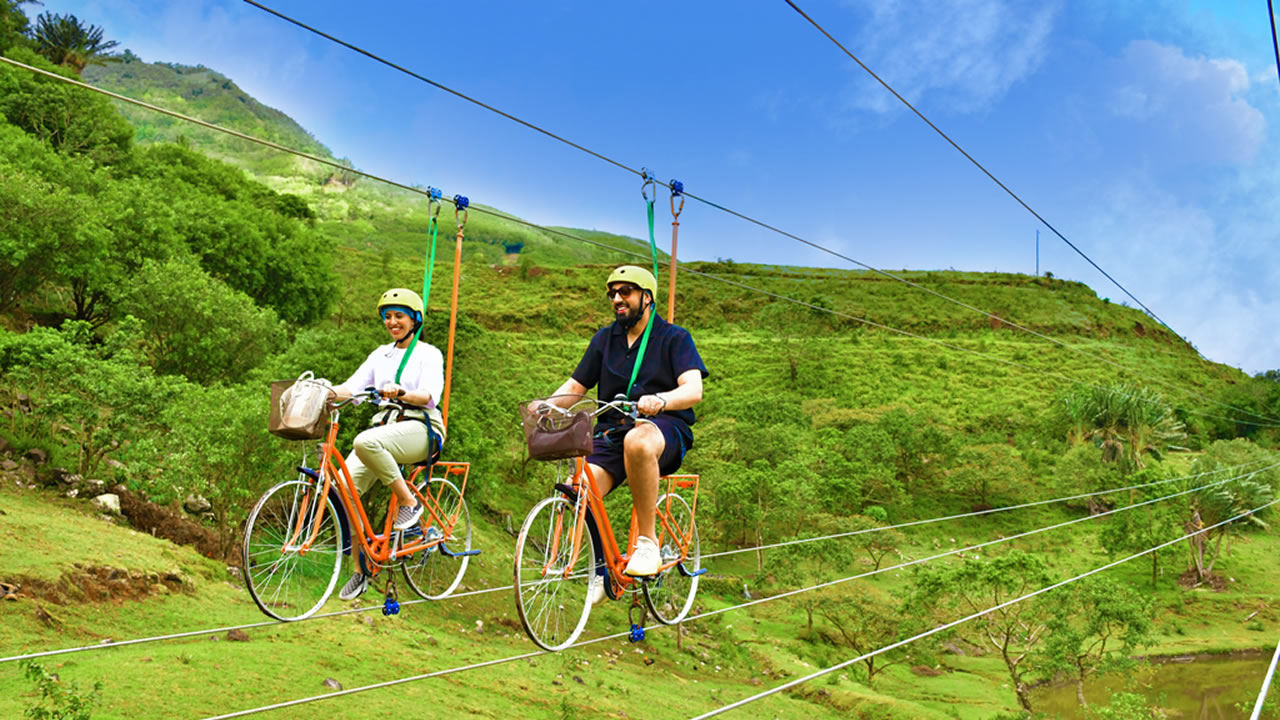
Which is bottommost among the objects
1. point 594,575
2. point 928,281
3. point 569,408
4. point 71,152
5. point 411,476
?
point 594,575

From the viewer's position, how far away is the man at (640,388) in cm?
493

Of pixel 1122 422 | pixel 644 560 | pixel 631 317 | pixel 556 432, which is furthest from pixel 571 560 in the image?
pixel 1122 422

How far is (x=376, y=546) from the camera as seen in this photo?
5395 mm

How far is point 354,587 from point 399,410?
1069mm

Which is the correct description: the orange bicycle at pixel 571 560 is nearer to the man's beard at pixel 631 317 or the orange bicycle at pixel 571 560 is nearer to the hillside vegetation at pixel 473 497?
the man's beard at pixel 631 317

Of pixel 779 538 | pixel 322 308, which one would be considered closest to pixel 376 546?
pixel 779 538

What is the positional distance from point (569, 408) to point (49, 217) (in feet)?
99.0

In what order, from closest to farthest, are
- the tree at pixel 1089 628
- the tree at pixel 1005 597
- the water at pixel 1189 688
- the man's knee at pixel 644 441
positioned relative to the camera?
the man's knee at pixel 644 441 < the tree at pixel 1089 628 < the tree at pixel 1005 597 < the water at pixel 1189 688

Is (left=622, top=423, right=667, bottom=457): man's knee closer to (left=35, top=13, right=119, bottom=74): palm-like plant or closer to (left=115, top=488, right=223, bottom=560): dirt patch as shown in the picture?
(left=115, top=488, right=223, bottom=560): dirt patch

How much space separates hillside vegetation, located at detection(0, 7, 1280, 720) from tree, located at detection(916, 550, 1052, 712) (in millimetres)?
180

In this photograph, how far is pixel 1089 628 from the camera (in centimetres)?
3222

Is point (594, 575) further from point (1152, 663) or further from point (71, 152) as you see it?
point (71, 152)

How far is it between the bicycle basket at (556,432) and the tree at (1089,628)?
31.1 meters

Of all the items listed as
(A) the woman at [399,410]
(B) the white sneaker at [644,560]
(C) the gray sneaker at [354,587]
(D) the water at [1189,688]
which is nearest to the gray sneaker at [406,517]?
(A) the woman at [399,410]
